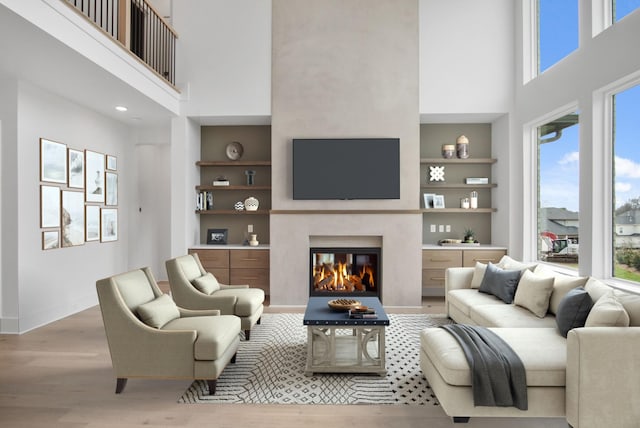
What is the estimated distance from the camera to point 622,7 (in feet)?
13.3

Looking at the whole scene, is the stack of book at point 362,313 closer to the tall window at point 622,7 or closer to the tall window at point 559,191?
the tall window at point 559,191

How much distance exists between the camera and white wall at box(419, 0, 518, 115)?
6.07 meters

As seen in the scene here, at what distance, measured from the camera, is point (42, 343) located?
431 cm

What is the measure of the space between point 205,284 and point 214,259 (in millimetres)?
1695

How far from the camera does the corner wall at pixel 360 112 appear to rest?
598cm

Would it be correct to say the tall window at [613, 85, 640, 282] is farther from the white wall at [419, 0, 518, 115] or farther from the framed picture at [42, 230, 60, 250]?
the framed picture at [42, 230, 60, 250]

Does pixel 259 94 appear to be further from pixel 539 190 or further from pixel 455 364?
pixel 455 364

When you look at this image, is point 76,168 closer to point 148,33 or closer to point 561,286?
point 148,33

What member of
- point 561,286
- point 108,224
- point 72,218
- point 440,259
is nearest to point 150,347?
point 72,218

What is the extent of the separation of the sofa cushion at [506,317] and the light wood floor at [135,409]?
3.23 ft

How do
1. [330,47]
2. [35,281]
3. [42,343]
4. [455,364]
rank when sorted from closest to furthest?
[455,364], [42,343], [35,281], [330,47]

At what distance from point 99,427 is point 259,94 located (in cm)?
463

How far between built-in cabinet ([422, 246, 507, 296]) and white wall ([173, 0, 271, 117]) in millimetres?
3106

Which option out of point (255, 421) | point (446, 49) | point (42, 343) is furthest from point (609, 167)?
point (42, 343)
